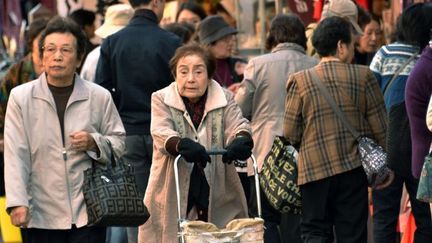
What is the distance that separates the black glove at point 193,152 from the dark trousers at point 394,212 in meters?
2.51

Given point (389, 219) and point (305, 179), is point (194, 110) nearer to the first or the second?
point (305, 179)

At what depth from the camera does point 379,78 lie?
1210 cm

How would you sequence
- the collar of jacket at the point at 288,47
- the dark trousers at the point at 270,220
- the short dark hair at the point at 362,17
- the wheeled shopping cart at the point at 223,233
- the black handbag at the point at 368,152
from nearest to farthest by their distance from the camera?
the wheeled shopping cart at the point at 223,233 → the black handbag at the point at 368,152 → the dark trousers at the point at 270,220 → the collar of jacket at the point at 288,47 → the short dark hair at the point at 362,17

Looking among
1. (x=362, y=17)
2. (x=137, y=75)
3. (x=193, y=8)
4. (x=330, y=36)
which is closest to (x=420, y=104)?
(x=330, y=36)

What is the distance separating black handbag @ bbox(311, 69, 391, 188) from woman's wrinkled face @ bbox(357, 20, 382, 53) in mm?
4103

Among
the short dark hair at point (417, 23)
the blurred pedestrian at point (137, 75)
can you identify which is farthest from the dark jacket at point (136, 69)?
the short dark hair at point (417, 23)

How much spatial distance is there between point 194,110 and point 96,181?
1091 mm

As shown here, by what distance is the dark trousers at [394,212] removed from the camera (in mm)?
11133

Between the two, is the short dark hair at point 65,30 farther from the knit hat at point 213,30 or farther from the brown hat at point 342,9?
the knit hat at point 213,30

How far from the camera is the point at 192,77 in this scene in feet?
31.9

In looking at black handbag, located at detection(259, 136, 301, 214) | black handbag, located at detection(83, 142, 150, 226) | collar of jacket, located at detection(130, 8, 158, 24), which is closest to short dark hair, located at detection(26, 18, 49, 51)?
collar of jacket, located at detection(130, 8, 158, 24)

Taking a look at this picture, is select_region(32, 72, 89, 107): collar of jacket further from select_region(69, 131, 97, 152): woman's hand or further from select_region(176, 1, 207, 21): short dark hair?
select_region(176, 1, 207, 21): short dark hair

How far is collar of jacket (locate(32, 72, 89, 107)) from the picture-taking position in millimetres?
9174

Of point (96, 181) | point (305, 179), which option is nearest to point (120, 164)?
point (96, 181)
